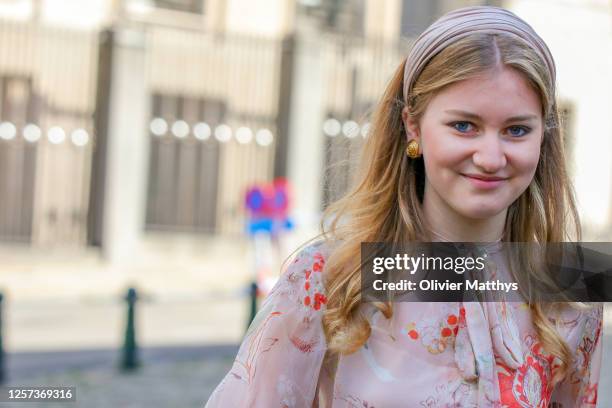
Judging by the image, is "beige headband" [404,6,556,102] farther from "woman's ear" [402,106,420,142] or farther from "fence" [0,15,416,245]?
"fence" [0,15,416,245]

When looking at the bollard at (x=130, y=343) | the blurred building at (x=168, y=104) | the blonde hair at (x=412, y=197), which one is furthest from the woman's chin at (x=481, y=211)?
the blurred building at (x=168, y=104)

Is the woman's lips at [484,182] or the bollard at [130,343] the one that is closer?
the woman's lips at [484,182]

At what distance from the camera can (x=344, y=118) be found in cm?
1741

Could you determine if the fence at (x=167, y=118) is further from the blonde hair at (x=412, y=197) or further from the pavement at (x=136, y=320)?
the blonde hair at (x=412, y=197)

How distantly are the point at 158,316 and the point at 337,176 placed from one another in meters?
8.87

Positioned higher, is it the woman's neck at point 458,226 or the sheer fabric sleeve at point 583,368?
the woman's neck at point 458,226

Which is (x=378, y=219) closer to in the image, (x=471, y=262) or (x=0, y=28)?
(x=471, y=262)

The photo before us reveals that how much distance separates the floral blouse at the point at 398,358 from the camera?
1.82 m

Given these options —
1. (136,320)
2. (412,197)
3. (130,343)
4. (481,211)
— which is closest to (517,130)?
(481,211)

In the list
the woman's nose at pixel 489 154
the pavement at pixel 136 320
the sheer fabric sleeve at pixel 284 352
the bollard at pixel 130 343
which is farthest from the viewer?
the bollard at pixel 130 343

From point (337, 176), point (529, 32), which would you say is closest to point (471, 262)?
point (529, 32)

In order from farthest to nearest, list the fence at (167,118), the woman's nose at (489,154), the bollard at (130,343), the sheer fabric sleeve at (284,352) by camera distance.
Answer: the fence at (167,118)
the bollard at (130,343)
the sheer fabric sleeve at (284,352)
the woman's nose at (489,154)

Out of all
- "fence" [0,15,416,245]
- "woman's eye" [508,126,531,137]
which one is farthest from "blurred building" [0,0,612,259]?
"woman's eye" [508,126,531,137]

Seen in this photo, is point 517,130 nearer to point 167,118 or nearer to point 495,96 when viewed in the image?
point 495,96
